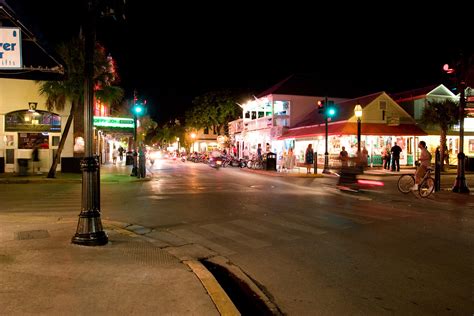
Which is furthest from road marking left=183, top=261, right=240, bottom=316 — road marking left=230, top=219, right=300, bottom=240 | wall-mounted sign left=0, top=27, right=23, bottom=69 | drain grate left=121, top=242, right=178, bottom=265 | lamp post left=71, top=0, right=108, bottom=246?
wall-mounted sign left=0, top=27, right=23, bottom=69

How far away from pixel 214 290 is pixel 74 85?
21.2 meters

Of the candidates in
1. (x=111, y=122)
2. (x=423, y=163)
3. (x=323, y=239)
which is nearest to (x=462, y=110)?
(x=423, y=163)

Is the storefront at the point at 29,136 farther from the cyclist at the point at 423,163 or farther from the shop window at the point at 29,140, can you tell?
the cyclist at the point at 423,163

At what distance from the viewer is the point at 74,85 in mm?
24156

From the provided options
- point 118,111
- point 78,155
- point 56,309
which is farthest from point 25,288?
point 118,111

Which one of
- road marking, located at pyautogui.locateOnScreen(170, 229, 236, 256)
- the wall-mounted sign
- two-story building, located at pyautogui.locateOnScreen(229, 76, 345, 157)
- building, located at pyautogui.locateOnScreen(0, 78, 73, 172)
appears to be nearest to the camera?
road marking, located at pyautogui.locateOnScreen(170, 229, 236, 256)

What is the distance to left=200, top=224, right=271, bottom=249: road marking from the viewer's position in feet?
28.1

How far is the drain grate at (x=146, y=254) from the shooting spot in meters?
6.93

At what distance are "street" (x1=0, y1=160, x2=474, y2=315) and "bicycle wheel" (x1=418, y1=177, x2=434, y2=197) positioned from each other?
1.06ft

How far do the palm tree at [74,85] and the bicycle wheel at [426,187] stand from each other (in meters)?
17.1

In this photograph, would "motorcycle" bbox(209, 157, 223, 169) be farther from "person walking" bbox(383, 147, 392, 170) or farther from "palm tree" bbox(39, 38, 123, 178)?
"palm tree" bbox(39, 38, 123, 178)

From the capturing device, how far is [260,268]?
22.8 feet

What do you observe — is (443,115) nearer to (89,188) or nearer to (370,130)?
(370,130)

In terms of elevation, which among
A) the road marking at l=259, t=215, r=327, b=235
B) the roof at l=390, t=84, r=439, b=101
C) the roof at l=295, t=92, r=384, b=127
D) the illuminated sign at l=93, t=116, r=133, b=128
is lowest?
the road marking at l=259, t=215, r=327, b=235
